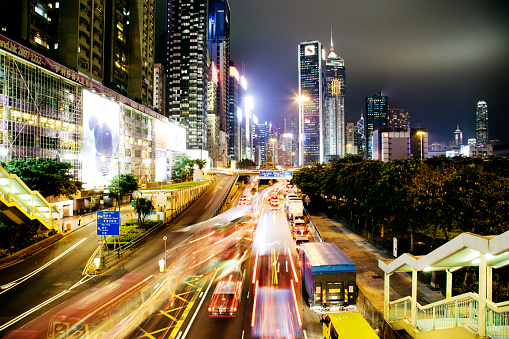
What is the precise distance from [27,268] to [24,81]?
43551 mm

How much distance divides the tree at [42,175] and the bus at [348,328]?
1857 inches

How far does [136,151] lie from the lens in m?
95.9

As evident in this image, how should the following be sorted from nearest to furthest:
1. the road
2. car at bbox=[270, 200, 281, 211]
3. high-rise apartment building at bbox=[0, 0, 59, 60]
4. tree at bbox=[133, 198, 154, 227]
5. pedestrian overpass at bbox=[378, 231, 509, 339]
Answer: pedestrian overpass at bbox=[378, 231, 509, 339]
the road
tree at bbox=[133, 198, 154, 227]
car at bbox=[270, 200, 281, 211]
high-rise apartment building at bbox=[0, 0, 59, 60]

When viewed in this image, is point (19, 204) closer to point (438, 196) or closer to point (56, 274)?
point (56, 274)

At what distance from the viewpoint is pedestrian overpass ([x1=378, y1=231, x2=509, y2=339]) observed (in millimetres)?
9836

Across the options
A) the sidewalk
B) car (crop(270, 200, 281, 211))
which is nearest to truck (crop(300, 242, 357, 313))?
the sidewalk

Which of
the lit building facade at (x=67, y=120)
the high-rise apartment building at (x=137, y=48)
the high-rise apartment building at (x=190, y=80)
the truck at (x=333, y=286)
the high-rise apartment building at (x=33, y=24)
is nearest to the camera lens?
the truck at (x=333, y=286)

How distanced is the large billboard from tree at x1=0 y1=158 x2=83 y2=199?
65.3 ft

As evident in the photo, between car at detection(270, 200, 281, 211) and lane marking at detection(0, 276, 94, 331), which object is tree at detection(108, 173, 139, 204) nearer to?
car at detection(270, 200, 281, 211)

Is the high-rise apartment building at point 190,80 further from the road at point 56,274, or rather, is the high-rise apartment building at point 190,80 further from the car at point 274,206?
the road at point 56,274

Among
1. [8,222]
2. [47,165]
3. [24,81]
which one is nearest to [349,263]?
[8,222]

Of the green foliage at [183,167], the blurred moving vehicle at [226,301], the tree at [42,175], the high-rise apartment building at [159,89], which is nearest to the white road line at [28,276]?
the blurred moving vehicle at [226,301]

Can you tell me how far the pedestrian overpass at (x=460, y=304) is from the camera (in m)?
9.84

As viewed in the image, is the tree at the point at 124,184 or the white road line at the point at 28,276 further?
the tree at the point at 124,184
